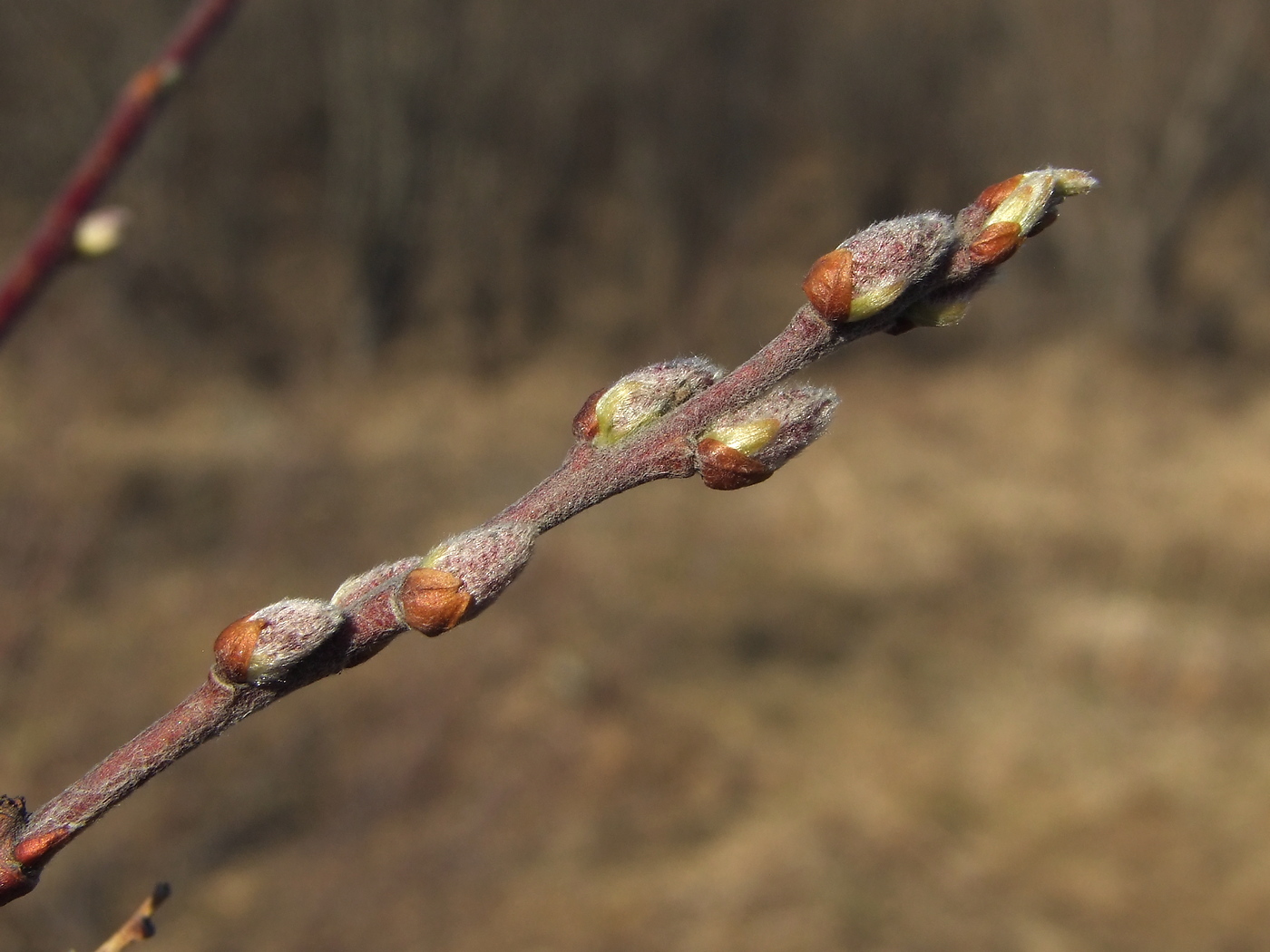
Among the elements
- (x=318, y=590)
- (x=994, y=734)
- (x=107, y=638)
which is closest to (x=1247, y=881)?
(x=994, y=734)

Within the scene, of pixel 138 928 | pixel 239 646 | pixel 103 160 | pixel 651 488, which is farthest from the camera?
pixel 651 488

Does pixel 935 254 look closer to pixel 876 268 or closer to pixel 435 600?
pixel 876 268

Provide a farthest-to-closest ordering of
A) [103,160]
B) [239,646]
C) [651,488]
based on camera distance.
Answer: [651,488] → [103,160] → [239,646]

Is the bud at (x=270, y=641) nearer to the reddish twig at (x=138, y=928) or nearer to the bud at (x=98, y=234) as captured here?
the reddish twig at (x=138, y=928)

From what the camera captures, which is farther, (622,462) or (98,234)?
(98,234)

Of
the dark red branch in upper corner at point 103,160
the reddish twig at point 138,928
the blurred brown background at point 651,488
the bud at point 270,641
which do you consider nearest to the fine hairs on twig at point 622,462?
the bud at point 270,641

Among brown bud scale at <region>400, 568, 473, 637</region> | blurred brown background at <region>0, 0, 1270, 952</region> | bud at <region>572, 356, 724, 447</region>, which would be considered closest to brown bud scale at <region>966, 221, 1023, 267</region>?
bud at <region>572, 356, 724, 447</region>

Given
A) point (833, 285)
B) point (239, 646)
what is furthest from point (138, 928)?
point (833, 285)

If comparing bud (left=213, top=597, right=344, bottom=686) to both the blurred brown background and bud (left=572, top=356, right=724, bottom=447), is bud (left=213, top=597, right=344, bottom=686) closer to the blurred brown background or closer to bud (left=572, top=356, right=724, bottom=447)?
bud (left=572, top=356, right=724, bottom=447)
